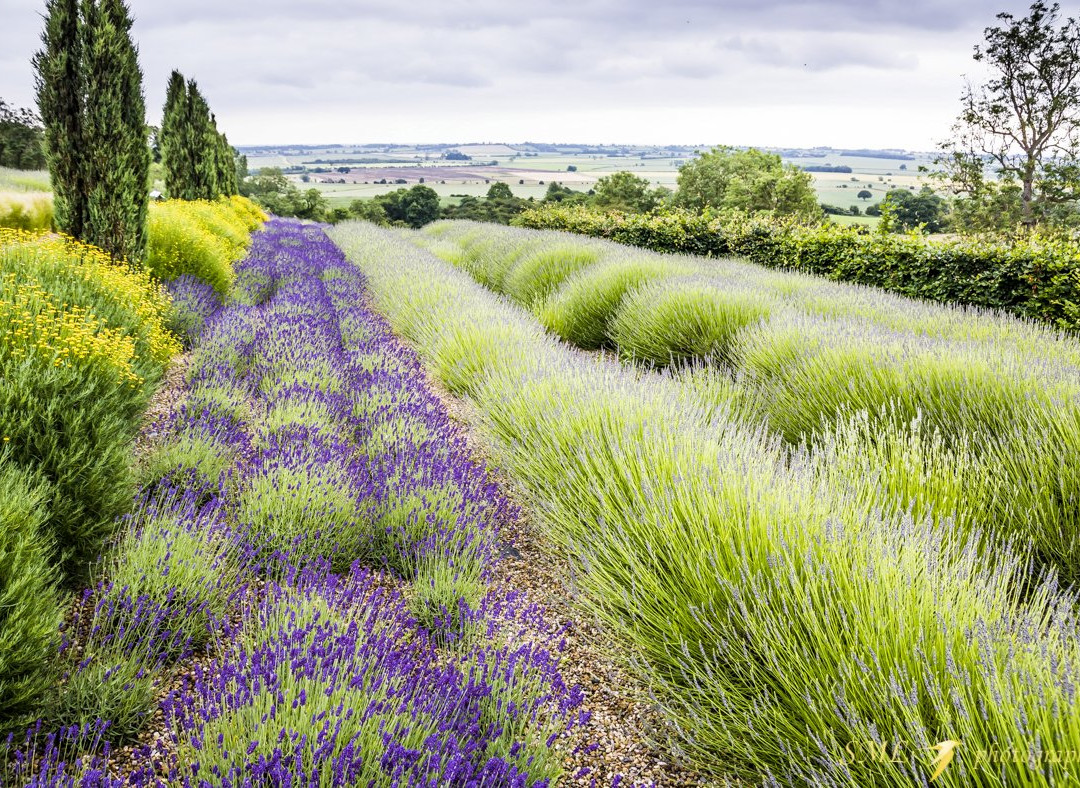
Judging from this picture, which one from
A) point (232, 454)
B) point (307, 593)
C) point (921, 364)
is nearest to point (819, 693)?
point (307, 593)

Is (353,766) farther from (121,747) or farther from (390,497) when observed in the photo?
(390,497)

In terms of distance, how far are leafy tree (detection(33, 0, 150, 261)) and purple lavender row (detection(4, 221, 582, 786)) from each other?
4.14 metres

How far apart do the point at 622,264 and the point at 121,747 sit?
6.95 metres

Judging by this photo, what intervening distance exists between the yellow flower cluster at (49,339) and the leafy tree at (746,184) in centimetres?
2729

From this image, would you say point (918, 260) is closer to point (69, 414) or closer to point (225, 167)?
point (69, 414)

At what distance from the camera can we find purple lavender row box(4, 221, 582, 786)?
4.56 ft

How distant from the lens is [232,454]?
129 inches

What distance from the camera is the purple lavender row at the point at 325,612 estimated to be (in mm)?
1390

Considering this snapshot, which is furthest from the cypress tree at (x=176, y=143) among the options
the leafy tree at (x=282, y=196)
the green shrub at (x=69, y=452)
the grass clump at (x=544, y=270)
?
the leafy tree at (x=282, y=196)

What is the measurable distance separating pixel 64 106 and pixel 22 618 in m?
7.57

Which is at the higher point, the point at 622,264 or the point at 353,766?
the point at 622,264

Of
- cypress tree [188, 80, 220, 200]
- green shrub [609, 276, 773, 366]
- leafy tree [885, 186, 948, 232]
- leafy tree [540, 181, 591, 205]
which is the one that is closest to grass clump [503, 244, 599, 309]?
green shrub [609, 276, 773, 366]

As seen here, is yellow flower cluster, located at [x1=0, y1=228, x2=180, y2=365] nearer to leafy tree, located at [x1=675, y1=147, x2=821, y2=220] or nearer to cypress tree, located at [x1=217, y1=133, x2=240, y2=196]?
cypress tree, located at [x1=217, y1=133, x2=240, y2=196]

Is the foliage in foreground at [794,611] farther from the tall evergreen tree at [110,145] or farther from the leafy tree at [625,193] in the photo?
the leafy tree at [625,193]
